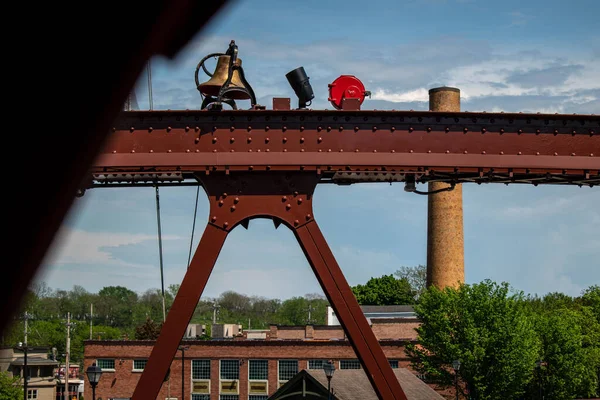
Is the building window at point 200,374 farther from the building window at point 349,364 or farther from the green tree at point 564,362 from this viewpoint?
the green tree at point 564,362

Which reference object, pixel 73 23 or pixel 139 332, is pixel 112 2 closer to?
pixel 73 23

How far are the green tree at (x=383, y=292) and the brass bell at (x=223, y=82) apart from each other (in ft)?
340

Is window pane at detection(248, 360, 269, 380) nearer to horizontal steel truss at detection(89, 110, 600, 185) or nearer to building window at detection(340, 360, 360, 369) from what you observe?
building window at detection(340, 360, 360, 369)

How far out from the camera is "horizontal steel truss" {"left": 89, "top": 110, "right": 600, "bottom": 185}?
45.7 ft

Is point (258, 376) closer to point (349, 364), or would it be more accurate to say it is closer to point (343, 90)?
point (349, 364)

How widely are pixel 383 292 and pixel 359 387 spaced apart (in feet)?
279

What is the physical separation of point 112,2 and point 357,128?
1314 cm

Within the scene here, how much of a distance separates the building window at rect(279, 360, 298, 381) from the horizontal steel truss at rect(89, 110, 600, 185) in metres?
47.6

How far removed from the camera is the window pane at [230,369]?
60750mm

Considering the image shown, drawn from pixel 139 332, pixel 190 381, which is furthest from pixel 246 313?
pixel 190 381

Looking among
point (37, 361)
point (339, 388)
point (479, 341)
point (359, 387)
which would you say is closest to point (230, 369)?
point (479, 341)

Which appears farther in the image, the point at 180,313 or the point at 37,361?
the point at 37,361

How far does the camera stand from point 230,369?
6094 cm

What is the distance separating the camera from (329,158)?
13992 millimetres
